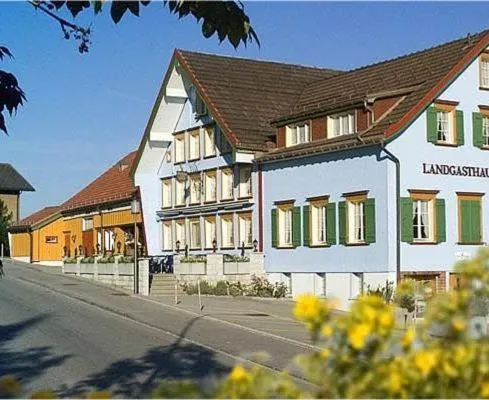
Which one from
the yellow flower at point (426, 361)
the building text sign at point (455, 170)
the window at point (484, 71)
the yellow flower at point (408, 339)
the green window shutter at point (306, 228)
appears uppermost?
the window at point (484, 71)

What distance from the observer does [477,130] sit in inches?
1294

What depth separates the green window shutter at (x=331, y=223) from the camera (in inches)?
1307

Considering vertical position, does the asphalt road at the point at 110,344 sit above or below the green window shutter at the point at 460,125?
below

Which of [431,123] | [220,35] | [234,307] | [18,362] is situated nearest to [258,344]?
[18,362]

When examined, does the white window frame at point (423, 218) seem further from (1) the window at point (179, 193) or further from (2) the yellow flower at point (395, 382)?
(2) the yellow flower at point (395, 382)

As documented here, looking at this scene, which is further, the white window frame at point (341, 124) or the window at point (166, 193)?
the window at point (166, 193)

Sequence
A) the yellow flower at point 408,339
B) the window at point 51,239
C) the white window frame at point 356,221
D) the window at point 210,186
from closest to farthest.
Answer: the yellow flower at point 408,339, the white window frame at point 356,221, the window at point 210,186, the window at point 51,239

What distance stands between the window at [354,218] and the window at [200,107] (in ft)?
34.1

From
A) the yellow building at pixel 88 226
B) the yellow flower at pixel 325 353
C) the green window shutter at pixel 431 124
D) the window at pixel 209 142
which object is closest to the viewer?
the yellow flower at pixel 325 353

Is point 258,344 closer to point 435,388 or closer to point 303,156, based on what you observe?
point 303,156

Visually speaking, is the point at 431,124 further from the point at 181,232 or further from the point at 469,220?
the point at 181,232

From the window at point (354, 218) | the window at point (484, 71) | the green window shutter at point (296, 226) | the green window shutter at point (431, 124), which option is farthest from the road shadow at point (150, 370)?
the window at point (484, 71)

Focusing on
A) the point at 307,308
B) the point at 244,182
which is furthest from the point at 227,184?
the point at 307,308

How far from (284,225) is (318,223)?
215 centimetres
